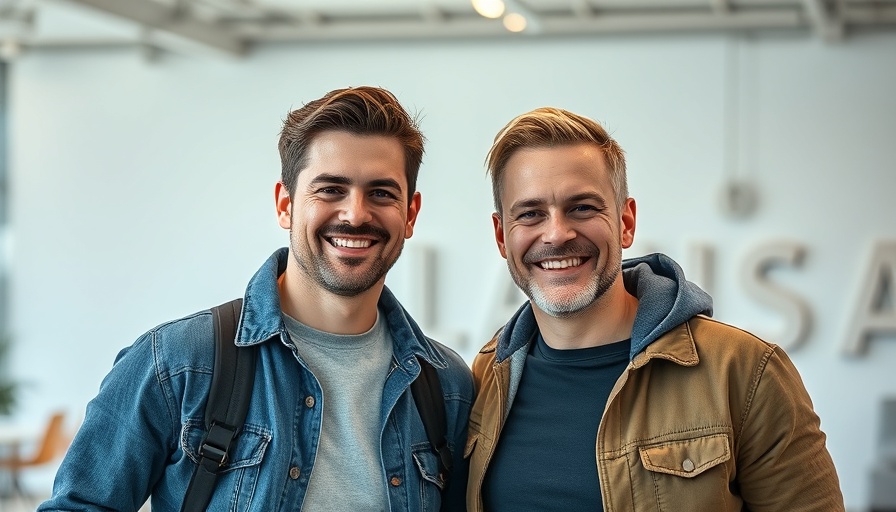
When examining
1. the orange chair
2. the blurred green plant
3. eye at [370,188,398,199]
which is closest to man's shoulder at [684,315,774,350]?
eye at [370,188,398,199]

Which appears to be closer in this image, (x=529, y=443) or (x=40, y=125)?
(x=529, y=443)

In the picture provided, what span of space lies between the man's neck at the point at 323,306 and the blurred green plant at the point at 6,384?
5.97m

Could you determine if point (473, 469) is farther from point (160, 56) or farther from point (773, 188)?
point (160, 56)

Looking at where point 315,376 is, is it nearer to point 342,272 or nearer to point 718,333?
point 342,272

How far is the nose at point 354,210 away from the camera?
2.29 m

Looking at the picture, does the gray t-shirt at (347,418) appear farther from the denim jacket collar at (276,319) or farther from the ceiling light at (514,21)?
the ceiling light at (514,21)

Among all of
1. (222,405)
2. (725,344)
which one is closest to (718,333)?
(725,344)

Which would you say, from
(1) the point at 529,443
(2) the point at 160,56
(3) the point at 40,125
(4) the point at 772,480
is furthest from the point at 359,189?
(3) the point at 40,125

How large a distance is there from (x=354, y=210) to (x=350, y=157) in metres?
0.12

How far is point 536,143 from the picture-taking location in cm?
244

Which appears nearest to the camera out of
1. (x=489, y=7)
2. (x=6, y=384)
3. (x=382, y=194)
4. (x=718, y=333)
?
(x=718, y=333)

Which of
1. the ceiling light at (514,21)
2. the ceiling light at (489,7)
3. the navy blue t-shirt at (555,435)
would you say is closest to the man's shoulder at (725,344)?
the navy blue t-shirt at (555,435)

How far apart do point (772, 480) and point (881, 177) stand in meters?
5.33

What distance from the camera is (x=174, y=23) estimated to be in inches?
283
